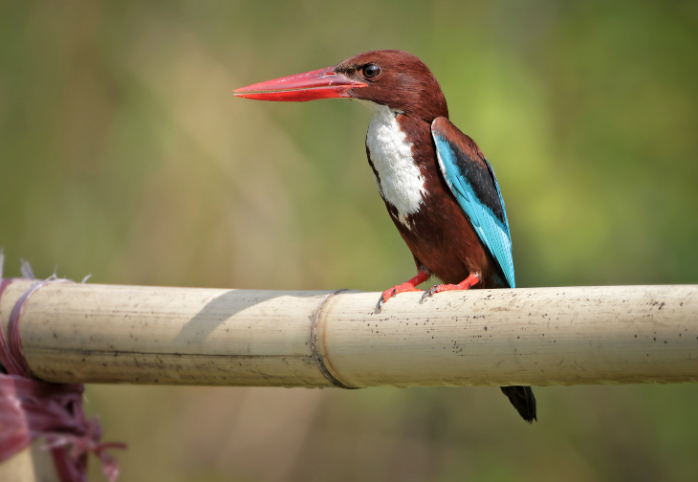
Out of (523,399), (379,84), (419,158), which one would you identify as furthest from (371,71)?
(523,399)

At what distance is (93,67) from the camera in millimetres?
2520

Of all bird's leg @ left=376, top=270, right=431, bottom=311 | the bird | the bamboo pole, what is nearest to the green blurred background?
bird's leg @ left=376, top=270, right=431, bottom=311

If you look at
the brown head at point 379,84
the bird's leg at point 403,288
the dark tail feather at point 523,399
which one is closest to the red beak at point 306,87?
the brown head at point 379,84

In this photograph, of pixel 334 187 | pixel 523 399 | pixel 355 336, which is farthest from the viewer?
pixel 334 187

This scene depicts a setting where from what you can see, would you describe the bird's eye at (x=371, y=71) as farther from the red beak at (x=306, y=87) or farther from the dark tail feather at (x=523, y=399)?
the dark tail feather at (x=523, y=399)

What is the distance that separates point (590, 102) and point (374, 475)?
156 cm

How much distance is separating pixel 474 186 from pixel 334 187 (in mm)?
1381

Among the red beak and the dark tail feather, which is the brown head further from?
the dark tail feather

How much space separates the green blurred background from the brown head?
1240 mm

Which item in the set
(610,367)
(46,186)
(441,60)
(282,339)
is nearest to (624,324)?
(610,367)

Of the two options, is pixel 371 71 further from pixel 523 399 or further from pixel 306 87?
pixel 523 399

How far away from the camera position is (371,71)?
117 centimetres

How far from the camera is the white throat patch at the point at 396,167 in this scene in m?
1.13

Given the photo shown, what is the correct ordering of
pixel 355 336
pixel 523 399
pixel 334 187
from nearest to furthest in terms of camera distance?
pixel 355 336 < pixel 523 399 < pixel 334 187
